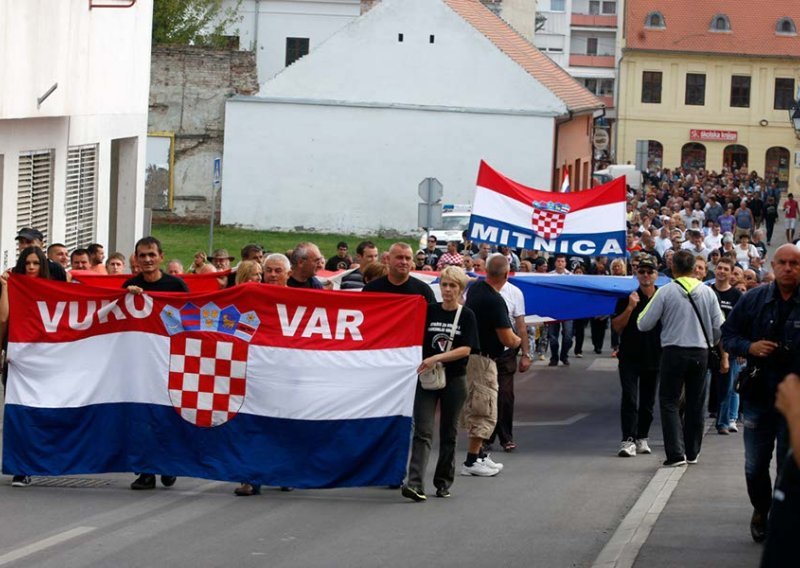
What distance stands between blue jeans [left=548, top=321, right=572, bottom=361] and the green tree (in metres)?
36.6

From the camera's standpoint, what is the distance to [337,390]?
1161 centimetres

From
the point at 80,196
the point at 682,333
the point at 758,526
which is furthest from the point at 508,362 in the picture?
the point at 80,196

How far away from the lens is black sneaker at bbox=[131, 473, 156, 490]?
11.7 meters

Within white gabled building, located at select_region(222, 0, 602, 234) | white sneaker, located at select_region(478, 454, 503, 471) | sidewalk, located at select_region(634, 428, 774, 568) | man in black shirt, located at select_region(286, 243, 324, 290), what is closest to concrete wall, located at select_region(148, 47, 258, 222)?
white gabled building, located at select_region(222, 0, 602, 234)

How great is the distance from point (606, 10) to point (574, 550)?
12281 cm

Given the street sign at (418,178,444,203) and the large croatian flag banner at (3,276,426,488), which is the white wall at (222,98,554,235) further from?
the large croatian flag banner at (3,276,426,488)

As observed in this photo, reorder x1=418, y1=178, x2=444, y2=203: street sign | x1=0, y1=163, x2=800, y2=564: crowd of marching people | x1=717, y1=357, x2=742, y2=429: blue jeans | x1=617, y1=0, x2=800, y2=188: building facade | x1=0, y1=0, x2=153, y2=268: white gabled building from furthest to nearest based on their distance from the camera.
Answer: x1=617, y1=0, x2=800, y2=188: building facade → x1=418, y1=178, x2=444, y2=203: street sign → x1=0, y1=0, x2=153, y2=268: white gabled building → x1=717, y1=357, x2=742, y2=429: blue jeans → x1=0, y1=163, x2=800, y2=564: crowd of marching people

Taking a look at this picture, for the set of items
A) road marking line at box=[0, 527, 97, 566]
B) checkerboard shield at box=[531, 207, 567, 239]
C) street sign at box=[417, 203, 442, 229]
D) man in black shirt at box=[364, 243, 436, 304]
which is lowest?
road marking line at box=[0, 527, 97, 566]

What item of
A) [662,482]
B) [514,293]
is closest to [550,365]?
[514,293]

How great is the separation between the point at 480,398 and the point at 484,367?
26 cm

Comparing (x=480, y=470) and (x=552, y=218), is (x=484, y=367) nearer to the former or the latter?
(x=480, y=470)

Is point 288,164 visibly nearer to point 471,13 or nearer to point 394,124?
point 394,124

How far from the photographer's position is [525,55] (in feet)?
181

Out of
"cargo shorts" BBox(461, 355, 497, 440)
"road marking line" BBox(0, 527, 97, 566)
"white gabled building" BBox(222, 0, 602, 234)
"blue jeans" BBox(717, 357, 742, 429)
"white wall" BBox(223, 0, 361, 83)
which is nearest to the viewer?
"road marking line" BBox(0, 527, 97, 566)
